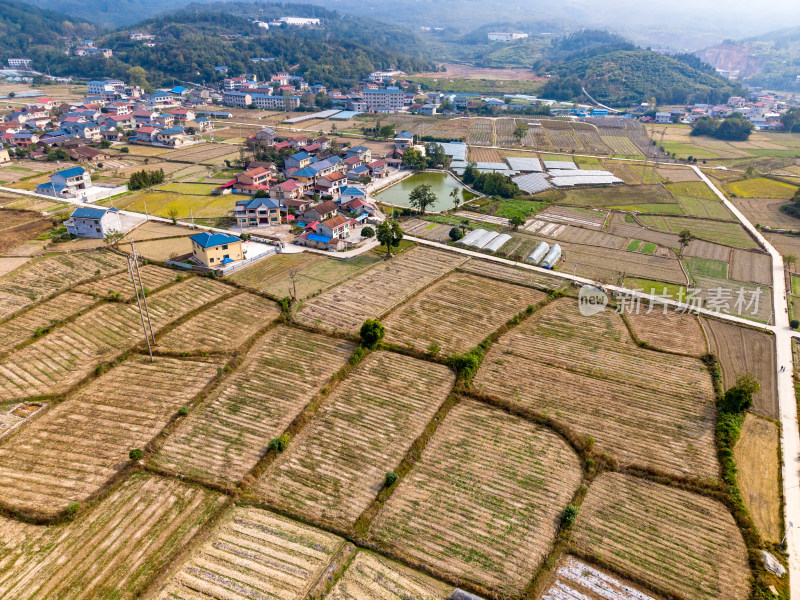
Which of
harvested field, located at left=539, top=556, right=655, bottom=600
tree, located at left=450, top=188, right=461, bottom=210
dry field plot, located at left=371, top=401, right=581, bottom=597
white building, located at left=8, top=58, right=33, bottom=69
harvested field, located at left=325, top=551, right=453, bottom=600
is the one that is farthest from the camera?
white building, located at left=8, top=58, right=33, bottom=69

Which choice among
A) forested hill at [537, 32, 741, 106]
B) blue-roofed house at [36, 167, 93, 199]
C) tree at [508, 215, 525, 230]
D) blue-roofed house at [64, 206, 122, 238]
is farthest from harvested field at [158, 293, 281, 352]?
forested hill at [537, 32, 741, 106]

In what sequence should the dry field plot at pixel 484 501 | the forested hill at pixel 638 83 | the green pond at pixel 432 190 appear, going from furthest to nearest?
the forested hill at pixel 638 83, the green pond at pixel 432 190, the dry field plot at pixel 484 501

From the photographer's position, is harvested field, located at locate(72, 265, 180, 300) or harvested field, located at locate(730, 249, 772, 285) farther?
harvested field, located at locate(730, 249, 772, 285)

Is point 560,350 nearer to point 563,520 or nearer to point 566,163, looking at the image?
point 563,520

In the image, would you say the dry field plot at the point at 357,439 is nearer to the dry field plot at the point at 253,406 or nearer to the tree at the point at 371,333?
the tree at the point at 371,333

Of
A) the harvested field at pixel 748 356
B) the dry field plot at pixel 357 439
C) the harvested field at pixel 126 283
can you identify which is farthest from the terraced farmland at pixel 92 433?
the harvested field at pixel 748 356

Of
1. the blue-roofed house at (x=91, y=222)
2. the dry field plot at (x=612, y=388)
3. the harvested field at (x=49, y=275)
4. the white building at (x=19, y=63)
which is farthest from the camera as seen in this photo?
the white building at (x=19, y=63)

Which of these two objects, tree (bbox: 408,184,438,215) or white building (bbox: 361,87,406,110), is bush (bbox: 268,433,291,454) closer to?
tree (bbox: 408,184,438,215)
